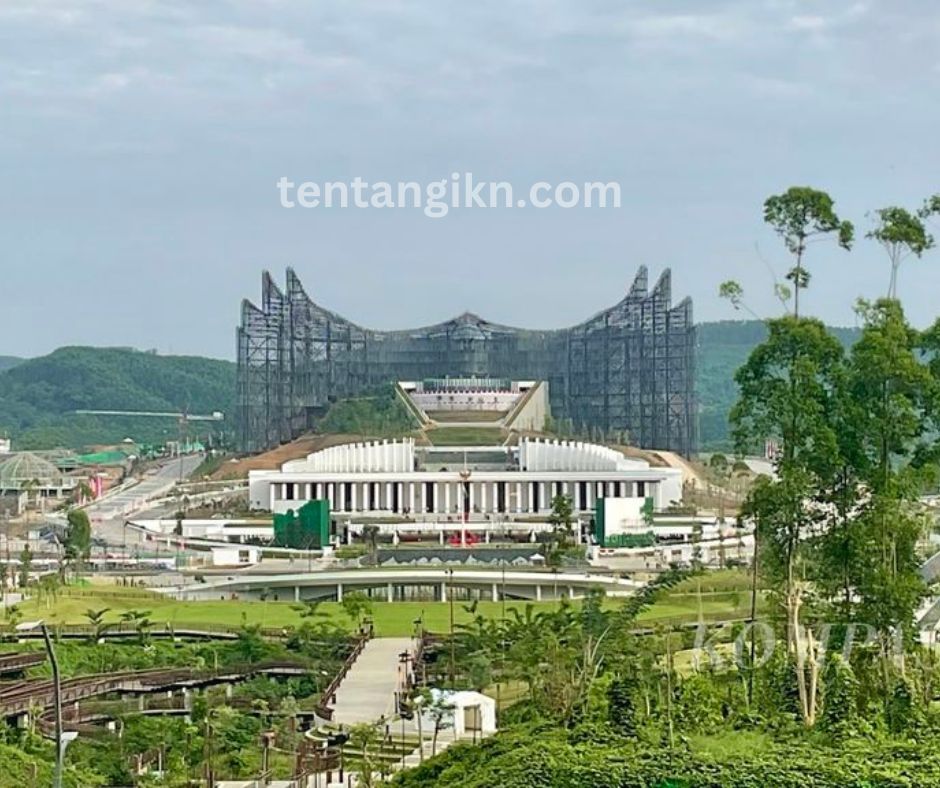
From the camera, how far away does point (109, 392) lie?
118875 mm

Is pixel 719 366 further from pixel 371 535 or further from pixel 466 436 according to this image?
pixel 371 535

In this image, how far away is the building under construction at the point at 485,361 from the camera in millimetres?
70438

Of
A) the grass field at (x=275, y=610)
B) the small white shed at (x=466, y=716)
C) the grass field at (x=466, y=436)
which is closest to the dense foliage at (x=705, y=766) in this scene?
the small white shed at (x=466, y=716)

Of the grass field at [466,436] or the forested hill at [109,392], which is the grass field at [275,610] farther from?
the forested hill at [109,392]

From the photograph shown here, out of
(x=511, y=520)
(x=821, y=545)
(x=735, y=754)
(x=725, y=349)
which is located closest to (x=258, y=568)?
(x=511, y=520)

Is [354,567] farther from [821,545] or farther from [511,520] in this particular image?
[821,545]

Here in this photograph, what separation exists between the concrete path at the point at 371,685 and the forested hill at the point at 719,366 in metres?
81.5

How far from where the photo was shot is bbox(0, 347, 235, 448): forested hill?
371 ft

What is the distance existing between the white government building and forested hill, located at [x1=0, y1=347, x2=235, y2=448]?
5611 centimetres

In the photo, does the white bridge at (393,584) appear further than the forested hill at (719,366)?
No

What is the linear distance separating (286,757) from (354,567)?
20.4m

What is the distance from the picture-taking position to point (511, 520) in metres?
49.7

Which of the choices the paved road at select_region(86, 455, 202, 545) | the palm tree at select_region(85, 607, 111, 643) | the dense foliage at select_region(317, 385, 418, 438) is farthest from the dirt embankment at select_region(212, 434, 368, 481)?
the palm tree at select_region(85, 607, 111, 643)

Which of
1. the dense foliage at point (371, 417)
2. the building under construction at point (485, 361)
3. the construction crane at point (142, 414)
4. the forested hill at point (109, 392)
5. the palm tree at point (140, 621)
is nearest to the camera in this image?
the palm tree at point (140, 621)
